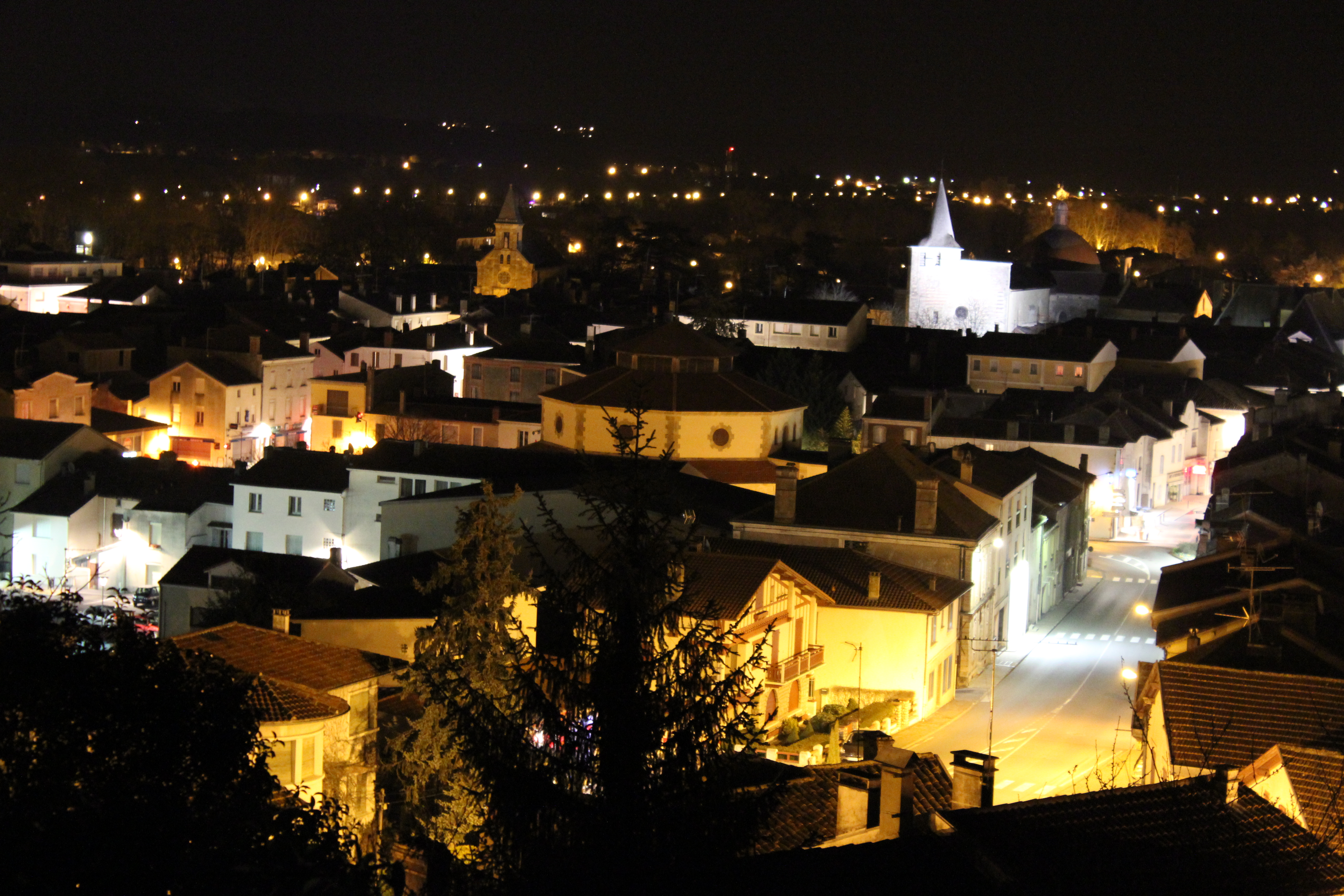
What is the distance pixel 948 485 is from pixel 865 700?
590 centimetres

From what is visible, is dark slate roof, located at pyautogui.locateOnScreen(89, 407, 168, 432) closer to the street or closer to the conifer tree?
the street

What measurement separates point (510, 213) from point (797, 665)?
73714mm

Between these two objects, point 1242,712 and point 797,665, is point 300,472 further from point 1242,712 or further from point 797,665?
point 1242,712

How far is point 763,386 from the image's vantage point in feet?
146

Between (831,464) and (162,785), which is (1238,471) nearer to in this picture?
(831,464)

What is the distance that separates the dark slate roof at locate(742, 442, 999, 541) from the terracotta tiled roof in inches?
452

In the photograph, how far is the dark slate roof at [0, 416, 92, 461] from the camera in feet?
135

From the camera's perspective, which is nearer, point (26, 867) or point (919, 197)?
point (26, 867)

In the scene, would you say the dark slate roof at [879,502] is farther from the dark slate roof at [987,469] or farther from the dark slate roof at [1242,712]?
the dark slate roof at [1242,712]

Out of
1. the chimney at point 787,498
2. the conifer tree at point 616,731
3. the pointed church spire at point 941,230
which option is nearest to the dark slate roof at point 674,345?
the chimney at point 787,498

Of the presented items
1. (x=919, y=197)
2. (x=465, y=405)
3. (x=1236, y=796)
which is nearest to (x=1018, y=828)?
(x=1236, y=796)

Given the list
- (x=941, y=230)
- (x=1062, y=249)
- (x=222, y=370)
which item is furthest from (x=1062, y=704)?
(x=1062, y=249)

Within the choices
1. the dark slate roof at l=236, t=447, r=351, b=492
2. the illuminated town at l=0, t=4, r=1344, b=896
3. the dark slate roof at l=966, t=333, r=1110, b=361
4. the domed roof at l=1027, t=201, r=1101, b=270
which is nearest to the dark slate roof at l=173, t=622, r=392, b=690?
the illuminated town at l=0, t=4, r=1344, b=896

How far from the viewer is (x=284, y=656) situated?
2162 cm
